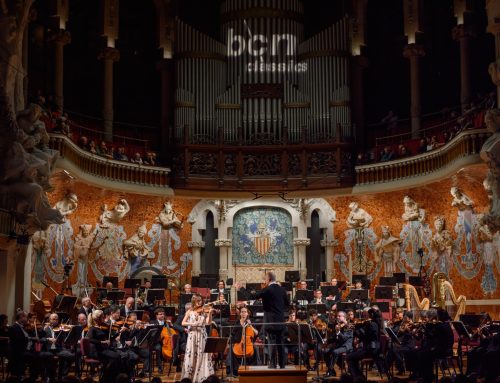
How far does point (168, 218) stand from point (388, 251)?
5287mm

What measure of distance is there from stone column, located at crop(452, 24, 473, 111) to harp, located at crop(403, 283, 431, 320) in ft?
15.8

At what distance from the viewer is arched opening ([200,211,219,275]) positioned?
21609mm

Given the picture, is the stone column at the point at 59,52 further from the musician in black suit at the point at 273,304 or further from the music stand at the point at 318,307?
the musician in black suit at the point at 273,304

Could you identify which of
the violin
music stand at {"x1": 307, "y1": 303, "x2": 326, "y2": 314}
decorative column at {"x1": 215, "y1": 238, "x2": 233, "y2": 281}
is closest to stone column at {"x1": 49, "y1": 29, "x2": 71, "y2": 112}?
decorative column at {"x1": 215, "y1": 238, "x2": 233, "y2": 281}

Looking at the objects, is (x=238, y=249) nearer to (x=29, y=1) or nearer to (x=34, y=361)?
(x=29, y=1)

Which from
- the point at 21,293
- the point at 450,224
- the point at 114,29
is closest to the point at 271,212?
the point at 450,224

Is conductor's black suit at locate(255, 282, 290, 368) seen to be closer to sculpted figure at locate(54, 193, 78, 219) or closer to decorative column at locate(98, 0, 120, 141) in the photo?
sculpted figure at locate(54, 193, 78, 219)

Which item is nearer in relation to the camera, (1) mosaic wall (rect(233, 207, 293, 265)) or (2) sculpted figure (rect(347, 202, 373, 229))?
(2) sculpted figure (rect(347, 202, 373, 229))

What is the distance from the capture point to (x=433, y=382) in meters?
12.3

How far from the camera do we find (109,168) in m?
20.0

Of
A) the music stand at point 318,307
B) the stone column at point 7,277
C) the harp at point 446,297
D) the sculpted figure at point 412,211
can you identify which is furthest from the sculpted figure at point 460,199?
the stone column at point 7,277

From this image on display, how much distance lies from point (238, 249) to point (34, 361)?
9.73 m

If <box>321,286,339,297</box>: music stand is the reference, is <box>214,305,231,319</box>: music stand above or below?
below

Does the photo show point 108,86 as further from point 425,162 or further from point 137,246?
point 425,162
